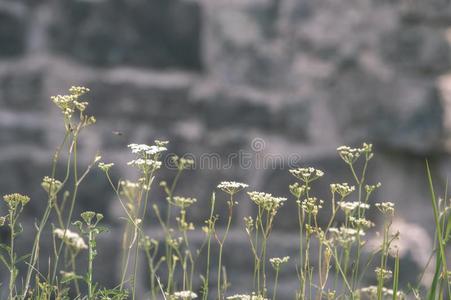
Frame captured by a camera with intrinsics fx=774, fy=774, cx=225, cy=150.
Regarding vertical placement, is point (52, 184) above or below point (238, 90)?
below

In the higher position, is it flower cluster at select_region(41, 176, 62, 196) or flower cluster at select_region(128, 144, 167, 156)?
flower cluster at select_region(128, 144, 167, 156)

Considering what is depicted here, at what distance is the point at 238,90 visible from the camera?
7.57 ft

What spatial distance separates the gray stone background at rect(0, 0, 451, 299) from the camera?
7.36 ft

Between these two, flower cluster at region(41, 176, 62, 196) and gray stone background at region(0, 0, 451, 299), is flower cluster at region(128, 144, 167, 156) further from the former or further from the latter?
gray stone background at region(0, 0, 451, 299)

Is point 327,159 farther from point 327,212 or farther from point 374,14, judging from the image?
point 374,14

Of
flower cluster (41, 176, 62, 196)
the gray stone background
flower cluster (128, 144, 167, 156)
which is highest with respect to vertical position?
the gray stone background

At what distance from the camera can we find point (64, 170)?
234 centimetres

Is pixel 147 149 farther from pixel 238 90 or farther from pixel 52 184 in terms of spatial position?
pixel 238 90

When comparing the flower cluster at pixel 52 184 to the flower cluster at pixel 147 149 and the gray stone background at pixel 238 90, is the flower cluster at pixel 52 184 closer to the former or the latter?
the flower cluster at pixel 147 149

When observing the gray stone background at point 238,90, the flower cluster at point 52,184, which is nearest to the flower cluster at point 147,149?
the flower cluster at point 52,184

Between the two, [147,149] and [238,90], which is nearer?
[147,149]

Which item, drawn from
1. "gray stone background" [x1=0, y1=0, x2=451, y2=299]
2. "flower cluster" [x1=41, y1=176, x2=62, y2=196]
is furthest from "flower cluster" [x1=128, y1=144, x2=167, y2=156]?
"gray stone background" [x1=0, y1=0, x2=451, y2=299]

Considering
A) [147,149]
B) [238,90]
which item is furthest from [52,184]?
[238,90]

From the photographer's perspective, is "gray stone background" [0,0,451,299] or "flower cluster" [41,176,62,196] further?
"gray stone background" [0,0,451,299]
